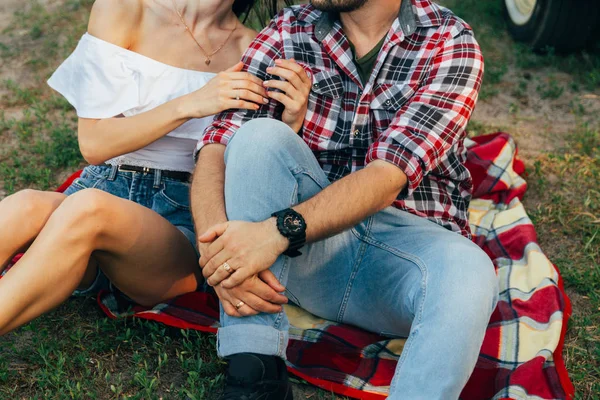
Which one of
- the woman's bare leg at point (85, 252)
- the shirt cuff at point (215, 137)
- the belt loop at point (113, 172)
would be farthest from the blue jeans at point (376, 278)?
the belt loop at point (113, 172)

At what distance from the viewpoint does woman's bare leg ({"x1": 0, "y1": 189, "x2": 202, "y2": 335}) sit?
2.38 m

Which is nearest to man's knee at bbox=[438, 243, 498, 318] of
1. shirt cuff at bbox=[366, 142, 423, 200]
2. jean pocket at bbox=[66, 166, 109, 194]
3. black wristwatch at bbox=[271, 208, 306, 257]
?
shirt cuff at bbox=[366, 142, 423, 200]

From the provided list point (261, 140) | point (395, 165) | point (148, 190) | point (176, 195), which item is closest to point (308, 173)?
point (261, 140)

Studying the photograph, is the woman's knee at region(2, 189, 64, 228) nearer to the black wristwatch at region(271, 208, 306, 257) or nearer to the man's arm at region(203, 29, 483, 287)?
the man's arm at region(203, 29, 483, 287)

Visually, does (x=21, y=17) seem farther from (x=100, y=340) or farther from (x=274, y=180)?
(x=274, y=180)

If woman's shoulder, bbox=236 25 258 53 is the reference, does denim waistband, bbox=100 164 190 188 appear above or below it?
below

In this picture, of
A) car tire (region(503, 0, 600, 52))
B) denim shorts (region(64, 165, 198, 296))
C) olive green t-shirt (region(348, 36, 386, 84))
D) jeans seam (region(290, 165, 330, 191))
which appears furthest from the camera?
car tire (region(503, 0, 600, 52))

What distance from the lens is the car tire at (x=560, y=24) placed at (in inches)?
199

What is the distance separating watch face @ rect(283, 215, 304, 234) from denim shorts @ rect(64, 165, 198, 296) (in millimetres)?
754

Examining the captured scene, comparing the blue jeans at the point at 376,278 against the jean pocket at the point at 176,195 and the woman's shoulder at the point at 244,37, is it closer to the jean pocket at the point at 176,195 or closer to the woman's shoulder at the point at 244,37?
Answer: the jean pocket at the point at 176,195

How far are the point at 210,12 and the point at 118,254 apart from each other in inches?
53.3

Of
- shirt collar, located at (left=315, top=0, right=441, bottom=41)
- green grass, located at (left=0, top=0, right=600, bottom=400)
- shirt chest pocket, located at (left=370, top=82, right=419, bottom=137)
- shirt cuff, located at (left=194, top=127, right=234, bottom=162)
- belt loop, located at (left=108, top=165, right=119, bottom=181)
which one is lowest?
green grass, located at (left=0, top=0, right=600, bottom=400)

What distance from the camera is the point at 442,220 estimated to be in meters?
2.85

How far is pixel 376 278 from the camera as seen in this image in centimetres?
256
